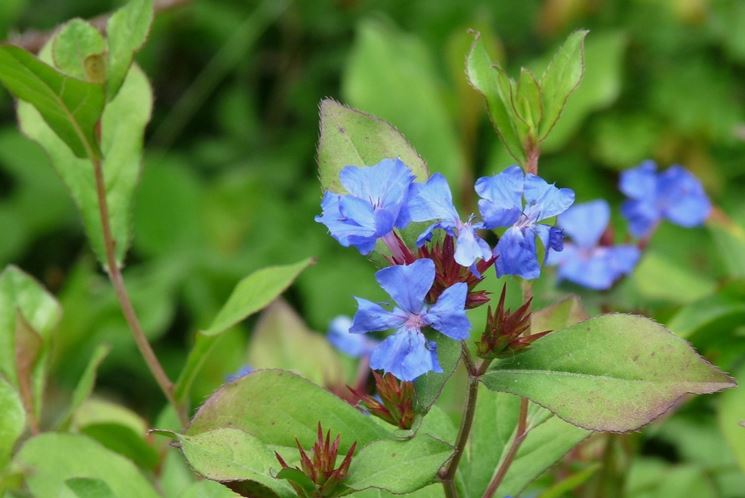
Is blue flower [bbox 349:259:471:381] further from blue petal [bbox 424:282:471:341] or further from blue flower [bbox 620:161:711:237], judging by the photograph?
blue flower [bbox 620:161:711:237]

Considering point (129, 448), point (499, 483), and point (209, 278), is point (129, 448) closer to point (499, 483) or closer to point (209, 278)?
point (499, 483)

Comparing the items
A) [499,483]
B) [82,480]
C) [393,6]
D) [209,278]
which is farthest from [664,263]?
[393,6]

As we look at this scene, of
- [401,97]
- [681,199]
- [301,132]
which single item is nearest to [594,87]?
[401,97]

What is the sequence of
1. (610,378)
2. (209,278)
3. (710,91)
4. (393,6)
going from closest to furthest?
(610,378) → (209,278) → (710,91) → (393,6)

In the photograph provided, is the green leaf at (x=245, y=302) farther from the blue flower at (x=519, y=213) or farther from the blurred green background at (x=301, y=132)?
the blurred green background at (x=301, y=132)

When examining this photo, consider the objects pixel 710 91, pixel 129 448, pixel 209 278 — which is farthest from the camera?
pixel 710 91

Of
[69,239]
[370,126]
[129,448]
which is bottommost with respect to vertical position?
[69,239]

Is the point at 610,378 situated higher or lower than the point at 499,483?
higher

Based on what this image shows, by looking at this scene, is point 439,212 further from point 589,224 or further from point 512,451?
point 589,224
